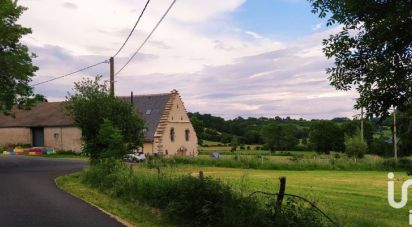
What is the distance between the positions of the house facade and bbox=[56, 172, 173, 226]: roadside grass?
38.4 m

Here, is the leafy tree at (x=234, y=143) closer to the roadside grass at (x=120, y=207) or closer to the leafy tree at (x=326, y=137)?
the leafy tree at (x=326, y=137)

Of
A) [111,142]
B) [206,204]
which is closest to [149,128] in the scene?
[111,142]

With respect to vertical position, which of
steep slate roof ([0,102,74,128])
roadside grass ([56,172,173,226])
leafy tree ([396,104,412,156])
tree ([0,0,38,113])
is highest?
tree ([0,0,38,113])

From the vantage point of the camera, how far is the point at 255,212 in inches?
377

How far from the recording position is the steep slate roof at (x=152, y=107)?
203 feet

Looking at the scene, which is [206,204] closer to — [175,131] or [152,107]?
[175,131]

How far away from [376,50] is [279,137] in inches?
4689

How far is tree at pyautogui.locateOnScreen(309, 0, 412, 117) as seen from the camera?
7980 mm

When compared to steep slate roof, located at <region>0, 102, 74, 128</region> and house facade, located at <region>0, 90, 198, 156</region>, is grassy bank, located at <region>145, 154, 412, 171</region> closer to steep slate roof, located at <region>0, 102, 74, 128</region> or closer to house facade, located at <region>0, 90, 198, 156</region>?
house facade, located at <region>0, 90, 198, 156</region>

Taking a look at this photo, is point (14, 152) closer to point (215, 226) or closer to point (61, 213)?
point (61, 213)

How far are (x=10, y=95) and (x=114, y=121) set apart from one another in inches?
568

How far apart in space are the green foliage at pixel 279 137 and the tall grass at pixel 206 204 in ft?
A: 354

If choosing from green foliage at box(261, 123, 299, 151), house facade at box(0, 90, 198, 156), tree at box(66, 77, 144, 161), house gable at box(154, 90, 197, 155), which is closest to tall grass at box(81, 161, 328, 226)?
tree at box(66, 77, 144, 161)

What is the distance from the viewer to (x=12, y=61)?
3506 cm
